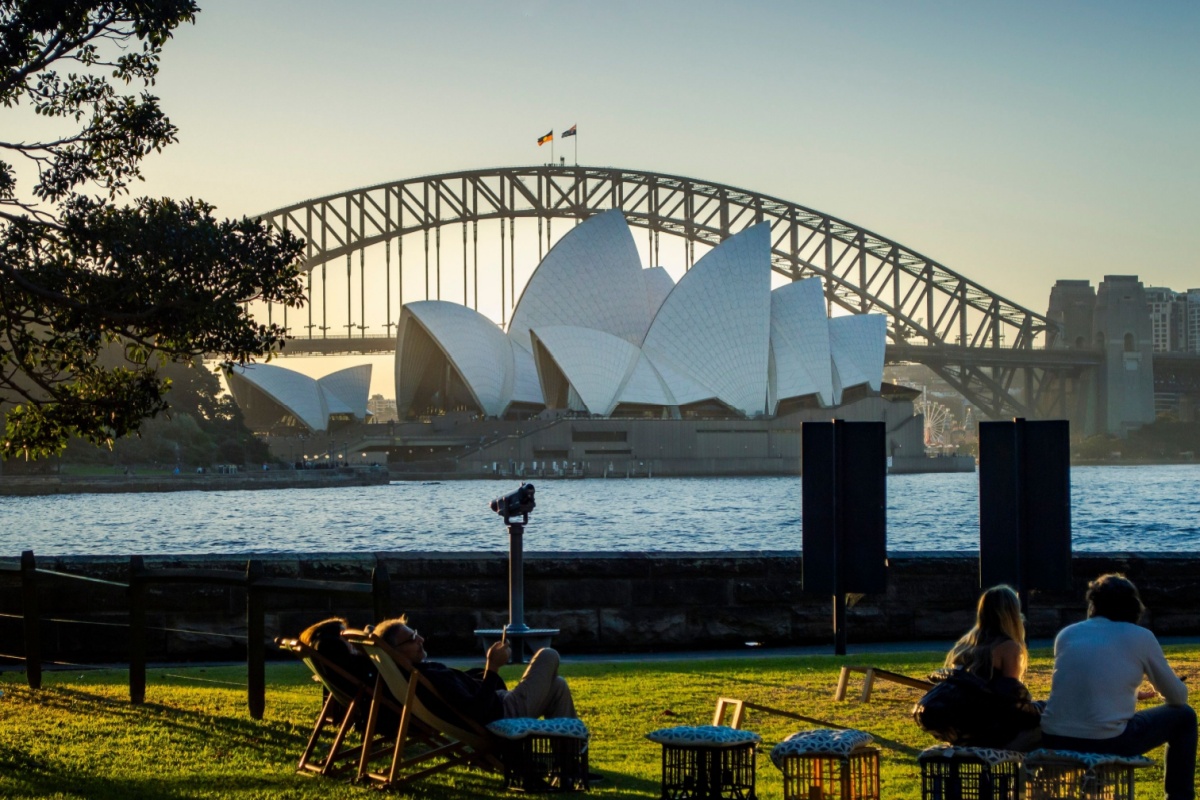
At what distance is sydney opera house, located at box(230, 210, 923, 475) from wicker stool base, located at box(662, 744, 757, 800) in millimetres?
73437

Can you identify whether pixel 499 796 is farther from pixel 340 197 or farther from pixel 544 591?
pixel 340 197

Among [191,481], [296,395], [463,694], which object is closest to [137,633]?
[463,694]

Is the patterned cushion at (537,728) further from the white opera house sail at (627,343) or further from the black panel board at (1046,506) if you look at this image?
the white opera house sail at (627,343)

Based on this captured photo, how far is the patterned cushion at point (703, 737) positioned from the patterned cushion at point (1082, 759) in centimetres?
90

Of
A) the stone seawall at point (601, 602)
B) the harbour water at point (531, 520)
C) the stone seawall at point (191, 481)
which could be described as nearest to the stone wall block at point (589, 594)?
the stone seawall at point (601, 602)

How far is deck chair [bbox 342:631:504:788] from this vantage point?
5465mm

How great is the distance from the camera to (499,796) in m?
5.57

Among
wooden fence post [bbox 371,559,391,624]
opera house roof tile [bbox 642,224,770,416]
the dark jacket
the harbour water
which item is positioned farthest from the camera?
opera house roof tile [bbox 642,224,770,416]

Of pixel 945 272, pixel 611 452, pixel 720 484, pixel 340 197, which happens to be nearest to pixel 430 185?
pixel 340 197

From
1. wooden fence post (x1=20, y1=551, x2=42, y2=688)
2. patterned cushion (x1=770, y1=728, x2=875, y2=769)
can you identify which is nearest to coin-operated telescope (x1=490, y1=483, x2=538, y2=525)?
A: wooden fence post (x1=20, y1=551, x2=42, y2=688)

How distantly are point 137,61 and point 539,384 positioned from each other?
258 feet

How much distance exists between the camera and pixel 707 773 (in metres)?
5.15

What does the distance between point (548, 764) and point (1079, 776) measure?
Result: 189 centimetres

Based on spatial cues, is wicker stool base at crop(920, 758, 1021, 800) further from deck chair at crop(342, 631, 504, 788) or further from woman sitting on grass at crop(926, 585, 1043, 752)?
deck chair at crop(342, 631, 504, 788)
